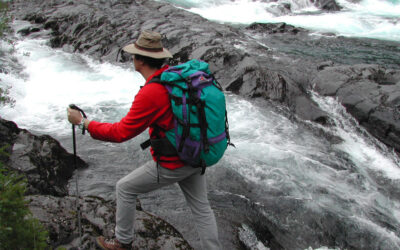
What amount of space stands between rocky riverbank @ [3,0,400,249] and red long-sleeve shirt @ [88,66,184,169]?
5.31ft

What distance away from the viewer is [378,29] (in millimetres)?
21156

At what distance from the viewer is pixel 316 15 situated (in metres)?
25.3

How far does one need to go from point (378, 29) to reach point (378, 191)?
1832 cm

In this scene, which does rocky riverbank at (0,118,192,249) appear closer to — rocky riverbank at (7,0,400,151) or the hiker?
the hiker

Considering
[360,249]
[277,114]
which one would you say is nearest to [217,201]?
[360,249]

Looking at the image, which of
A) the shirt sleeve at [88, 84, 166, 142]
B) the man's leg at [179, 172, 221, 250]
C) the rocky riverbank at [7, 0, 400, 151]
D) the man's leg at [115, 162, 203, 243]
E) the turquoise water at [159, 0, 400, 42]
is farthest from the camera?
the turquoise water at [159, 0, 400, 42]

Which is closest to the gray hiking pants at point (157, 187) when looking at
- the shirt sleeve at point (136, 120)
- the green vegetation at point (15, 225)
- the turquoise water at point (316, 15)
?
the shirt sleeve at point (136, 120)

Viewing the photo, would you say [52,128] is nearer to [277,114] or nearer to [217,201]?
[217,201]

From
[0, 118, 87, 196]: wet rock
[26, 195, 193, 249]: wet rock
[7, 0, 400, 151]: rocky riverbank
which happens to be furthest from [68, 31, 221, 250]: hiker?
[7, 0, 400, 151]: rocky riverbank

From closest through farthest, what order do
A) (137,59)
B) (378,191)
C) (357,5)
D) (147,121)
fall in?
(147,121), (137,59), (378,191), (357,5)

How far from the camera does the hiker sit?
2.81 meters

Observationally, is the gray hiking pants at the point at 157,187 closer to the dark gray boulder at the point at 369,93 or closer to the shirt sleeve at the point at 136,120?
the shirt sleeve at the point at 136,120

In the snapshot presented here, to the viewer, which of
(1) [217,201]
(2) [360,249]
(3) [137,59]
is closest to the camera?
(3) [137,59]

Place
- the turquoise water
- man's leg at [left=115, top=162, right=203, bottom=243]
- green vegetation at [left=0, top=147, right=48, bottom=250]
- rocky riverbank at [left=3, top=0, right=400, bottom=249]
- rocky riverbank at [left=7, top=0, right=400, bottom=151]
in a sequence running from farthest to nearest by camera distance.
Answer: the turquoise water
rocky riverbank at [left=7, top=0, right=400, bottom=151]
rocky riverbank at [left=3, top=0, right=400, bottom=249]
man's leg at [left=115, top=162, right=203, bottom=243]
green vegetation at [left=0, top=147, right=48, bottom=250]
